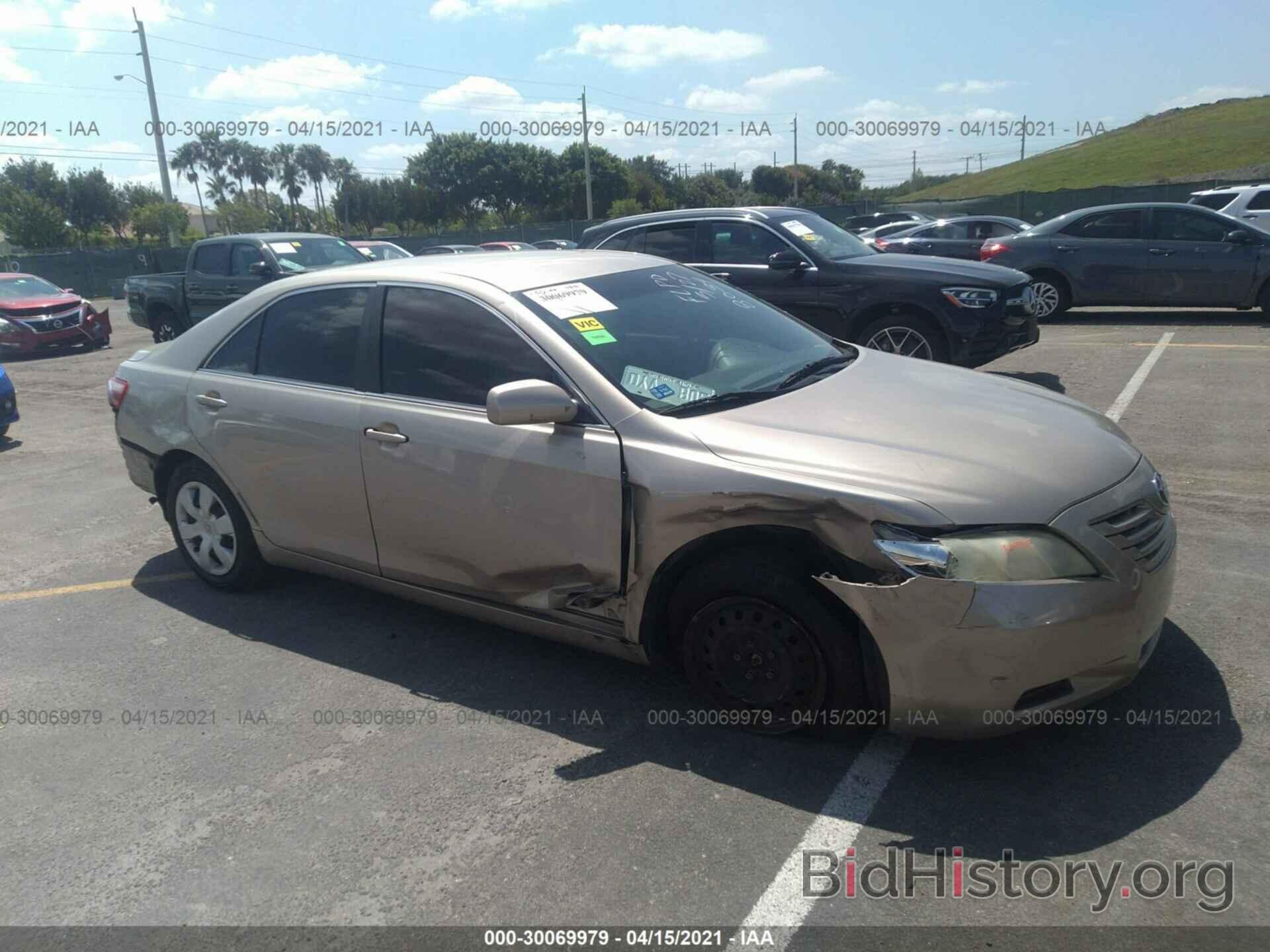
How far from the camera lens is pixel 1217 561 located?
461cm

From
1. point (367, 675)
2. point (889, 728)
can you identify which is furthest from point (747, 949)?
point (367, 675)

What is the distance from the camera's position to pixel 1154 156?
69.9 m

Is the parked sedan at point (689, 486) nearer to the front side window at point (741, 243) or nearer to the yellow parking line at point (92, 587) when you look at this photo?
the yellow parking line at point (92, 587)

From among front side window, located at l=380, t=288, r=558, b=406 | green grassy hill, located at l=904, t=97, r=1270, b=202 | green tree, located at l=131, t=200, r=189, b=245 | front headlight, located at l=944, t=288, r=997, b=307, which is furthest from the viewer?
green tree, located at l=131, t=200, r=189, b=245

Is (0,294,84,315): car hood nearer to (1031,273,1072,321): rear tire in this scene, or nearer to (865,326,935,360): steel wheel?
(865,326,935,360): steel wheel

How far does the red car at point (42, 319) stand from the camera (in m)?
16.8

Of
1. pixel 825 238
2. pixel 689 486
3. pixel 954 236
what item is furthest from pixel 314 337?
pixel 954 236

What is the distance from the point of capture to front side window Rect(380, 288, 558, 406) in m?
3.75

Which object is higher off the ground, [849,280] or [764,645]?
[849,280]

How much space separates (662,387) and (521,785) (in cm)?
150

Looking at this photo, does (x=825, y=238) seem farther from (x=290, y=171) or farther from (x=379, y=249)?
(x=290, y=171)

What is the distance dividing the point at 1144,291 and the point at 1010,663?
1103cm

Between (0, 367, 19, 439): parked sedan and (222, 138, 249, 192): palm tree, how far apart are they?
94960 mm

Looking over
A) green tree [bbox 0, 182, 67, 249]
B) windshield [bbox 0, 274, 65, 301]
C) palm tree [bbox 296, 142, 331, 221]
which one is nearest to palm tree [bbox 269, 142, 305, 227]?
palm tree [bbox 296, 142, 331, 221]
